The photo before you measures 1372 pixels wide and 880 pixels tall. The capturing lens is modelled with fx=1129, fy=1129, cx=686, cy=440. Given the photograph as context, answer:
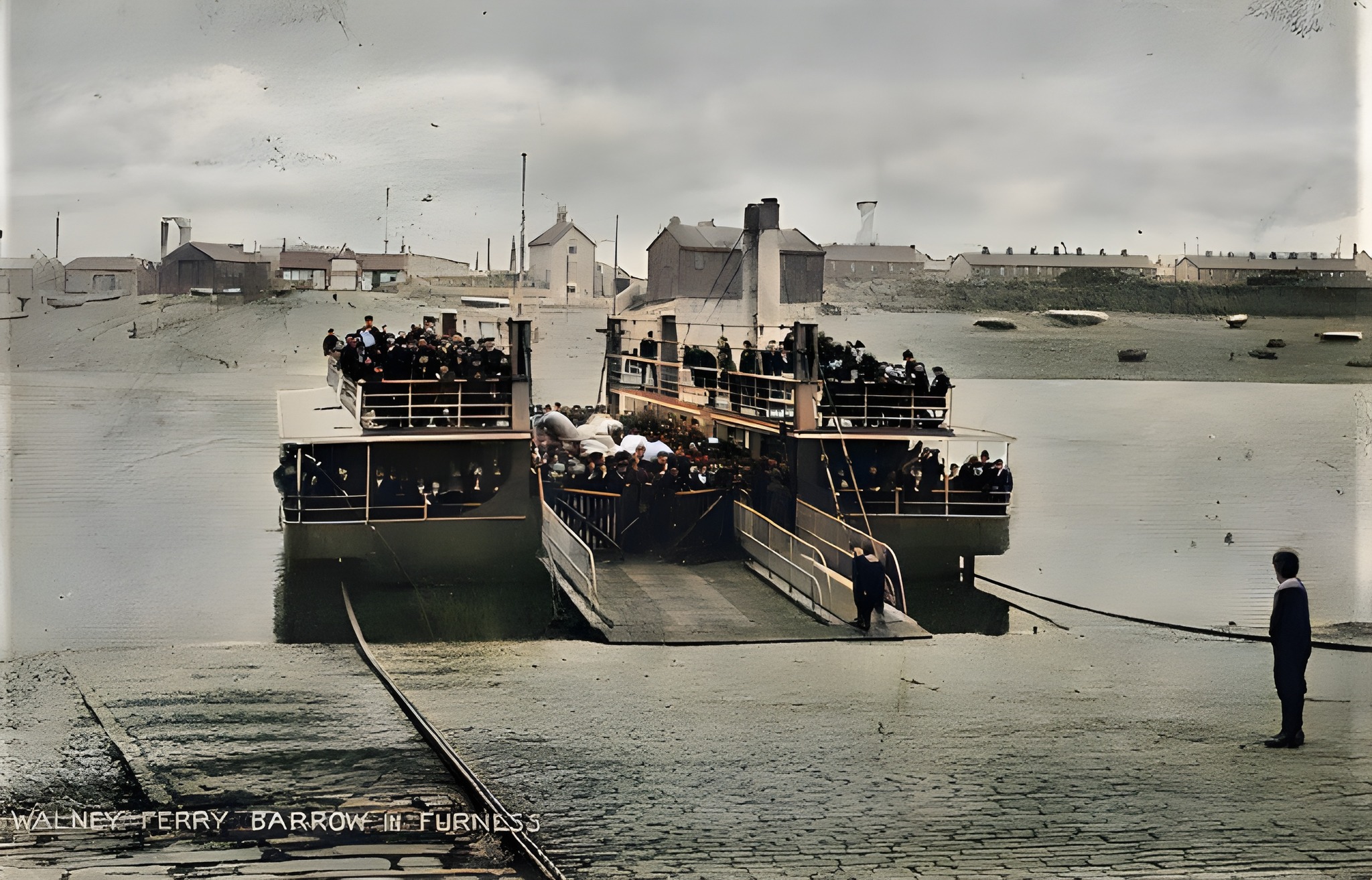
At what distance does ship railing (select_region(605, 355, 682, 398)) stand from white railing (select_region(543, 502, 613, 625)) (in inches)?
47.9

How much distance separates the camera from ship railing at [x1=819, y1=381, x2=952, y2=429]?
652cm

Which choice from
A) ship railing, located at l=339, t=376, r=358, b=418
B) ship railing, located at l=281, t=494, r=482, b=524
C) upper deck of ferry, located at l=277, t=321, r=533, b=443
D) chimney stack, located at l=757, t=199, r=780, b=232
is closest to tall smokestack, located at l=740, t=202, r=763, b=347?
chimney stack, located at l=757, t=199, r=780, b=232

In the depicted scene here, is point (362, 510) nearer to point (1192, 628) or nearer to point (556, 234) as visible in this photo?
point (556, 234)

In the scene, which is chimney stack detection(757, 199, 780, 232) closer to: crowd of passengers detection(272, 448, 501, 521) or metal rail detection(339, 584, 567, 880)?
crowd of passengers detection(272, 448, 501, 521)

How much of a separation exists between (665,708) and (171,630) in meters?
2.83

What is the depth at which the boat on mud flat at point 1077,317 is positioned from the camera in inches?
262

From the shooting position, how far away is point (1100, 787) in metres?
4.40

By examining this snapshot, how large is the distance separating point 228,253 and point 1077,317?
4.75m

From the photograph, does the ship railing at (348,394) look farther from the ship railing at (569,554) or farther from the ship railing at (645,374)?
the ship railing at (645,374)

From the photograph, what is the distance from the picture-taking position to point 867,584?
19.4 ft

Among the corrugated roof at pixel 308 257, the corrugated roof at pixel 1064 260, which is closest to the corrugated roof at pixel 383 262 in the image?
the corrugated roof at pixel 308 257

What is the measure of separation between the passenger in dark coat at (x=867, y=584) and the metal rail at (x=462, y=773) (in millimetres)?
2199

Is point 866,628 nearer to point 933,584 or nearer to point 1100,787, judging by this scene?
point 933,584

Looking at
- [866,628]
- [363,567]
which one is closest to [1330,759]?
[866,628]
